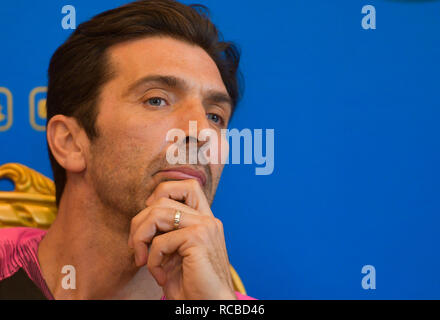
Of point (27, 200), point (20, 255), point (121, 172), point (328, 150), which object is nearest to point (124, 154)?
point (121, 172)

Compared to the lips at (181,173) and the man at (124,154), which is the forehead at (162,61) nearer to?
the man at (124,154)

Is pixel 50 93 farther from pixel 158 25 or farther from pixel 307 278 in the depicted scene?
pixel 307 278

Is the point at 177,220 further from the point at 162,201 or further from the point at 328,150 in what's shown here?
the point at 328,150

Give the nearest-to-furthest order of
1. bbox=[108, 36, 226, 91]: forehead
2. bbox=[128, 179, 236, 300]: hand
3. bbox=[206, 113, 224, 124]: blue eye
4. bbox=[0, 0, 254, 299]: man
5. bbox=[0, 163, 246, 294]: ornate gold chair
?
bbox=[128, 179, 236, 300]: hand < bbox=[0, 0, 254, 299]: man < bbox=[108, 36, 226, 91]: forehead < bbox=[206, 113, 224, 124]: blue eye < bbox=[0, 163, 246, 294]: ornate gold chair

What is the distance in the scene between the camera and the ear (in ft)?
3.71

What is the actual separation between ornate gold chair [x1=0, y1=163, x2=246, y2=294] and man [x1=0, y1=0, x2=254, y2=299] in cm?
15

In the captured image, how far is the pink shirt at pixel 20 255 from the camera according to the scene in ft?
3.75

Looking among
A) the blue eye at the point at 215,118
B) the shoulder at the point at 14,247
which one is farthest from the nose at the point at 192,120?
the shoulder at the point at 14,247

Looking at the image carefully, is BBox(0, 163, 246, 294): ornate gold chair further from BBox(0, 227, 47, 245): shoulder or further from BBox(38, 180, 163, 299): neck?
BBox(38, 180, 163, 299): neck

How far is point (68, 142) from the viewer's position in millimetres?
1163

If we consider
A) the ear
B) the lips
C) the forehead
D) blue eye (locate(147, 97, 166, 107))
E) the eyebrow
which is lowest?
the lips

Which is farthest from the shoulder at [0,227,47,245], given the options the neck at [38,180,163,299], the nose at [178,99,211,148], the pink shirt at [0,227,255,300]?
the nose at [178,99,211,148]

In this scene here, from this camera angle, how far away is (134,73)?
1097 millimetres

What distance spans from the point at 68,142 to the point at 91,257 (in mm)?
322
